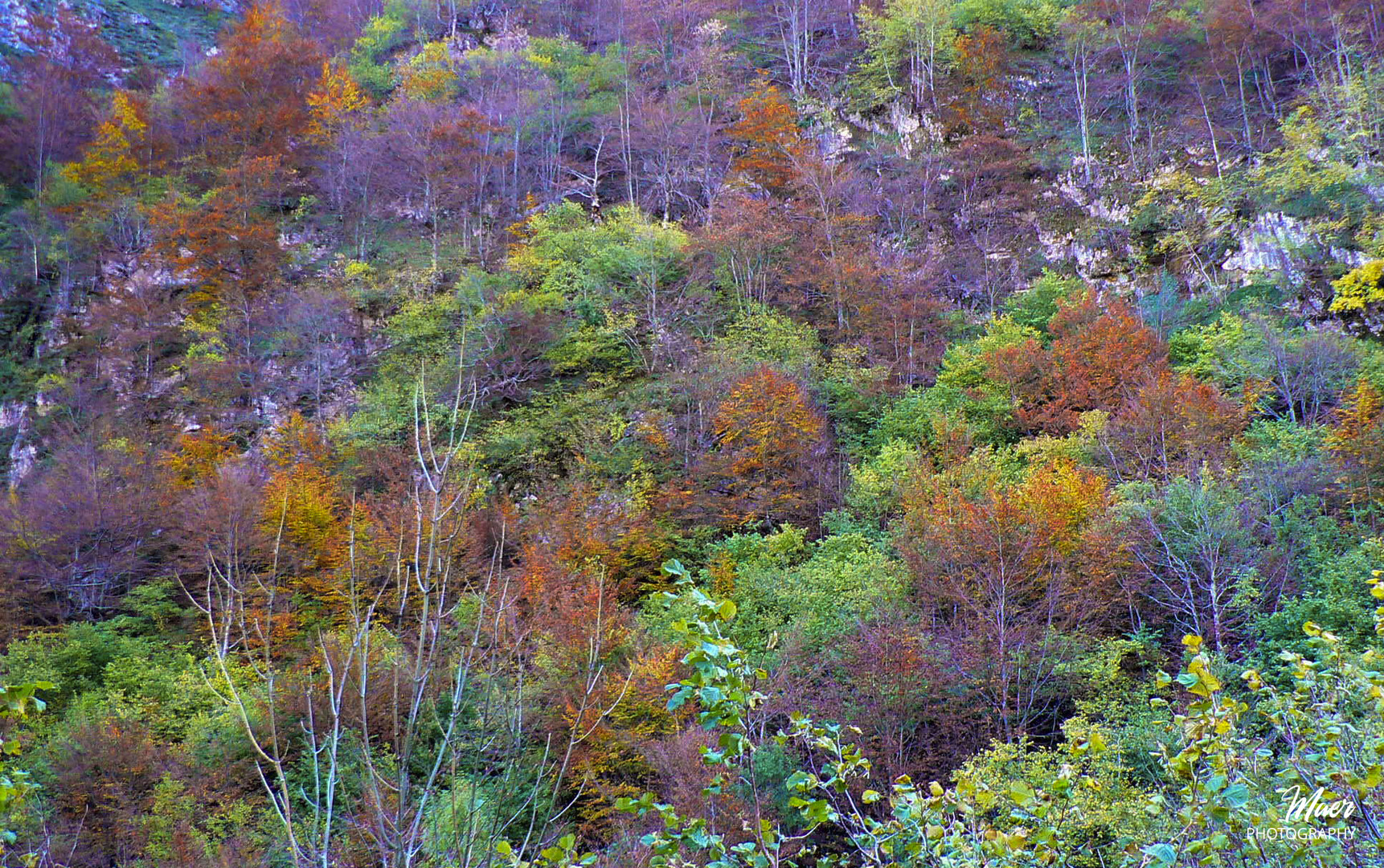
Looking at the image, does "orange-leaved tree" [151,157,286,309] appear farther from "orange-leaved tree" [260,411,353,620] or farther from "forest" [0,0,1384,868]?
"orange-leaved tree" [260,411,353,620]

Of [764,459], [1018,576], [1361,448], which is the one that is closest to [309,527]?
Answer: [764,459]

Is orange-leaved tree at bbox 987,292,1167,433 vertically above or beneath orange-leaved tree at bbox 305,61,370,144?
beneath

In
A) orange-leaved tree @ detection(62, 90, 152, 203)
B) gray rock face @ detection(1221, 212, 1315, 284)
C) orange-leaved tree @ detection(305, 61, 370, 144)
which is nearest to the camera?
gray rock face @ detection(1221, 212, 1315, 284)

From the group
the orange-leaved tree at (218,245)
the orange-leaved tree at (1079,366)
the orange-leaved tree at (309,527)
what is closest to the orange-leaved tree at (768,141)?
the orange-leaved tree at (1079,366)

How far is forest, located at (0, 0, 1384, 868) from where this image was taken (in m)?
3.90

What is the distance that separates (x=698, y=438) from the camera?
21.9 m

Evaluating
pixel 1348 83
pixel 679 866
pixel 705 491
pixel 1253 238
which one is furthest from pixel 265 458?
pixel 1348 83

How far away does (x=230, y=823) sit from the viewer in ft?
44.3

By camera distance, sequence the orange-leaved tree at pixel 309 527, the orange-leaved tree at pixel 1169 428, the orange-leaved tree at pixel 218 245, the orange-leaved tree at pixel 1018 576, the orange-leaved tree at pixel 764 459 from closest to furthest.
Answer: the orange-leaved tree at pixel 1018 576 < the orange-leaved tree at pixel 1169 428 < the orange-leaved tree at pixel 764 459 < the orange-leaved tree at pixel 309 527 < the orange-leaved tree at pixel 218 245

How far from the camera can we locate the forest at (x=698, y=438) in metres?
3.90

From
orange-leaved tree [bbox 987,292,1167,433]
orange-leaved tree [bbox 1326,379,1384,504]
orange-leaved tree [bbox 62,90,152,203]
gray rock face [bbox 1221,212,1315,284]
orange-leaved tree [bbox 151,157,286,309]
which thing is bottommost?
orange-leaved tree [bbox 1326,379,1384,504]

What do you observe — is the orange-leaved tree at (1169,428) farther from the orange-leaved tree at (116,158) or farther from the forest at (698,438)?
the orange-leaved tree at (116,158)

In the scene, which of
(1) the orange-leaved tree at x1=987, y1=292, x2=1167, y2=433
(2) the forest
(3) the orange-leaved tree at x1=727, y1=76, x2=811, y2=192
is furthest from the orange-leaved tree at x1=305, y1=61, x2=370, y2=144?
(1) the orange-leaved tree at x1=987, y1=292, x2=1167, y2=433

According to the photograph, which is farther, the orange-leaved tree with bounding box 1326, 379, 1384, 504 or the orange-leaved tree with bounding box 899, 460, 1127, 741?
the orange-leaved tree with bounding box 1326, 379, 1384, 504
